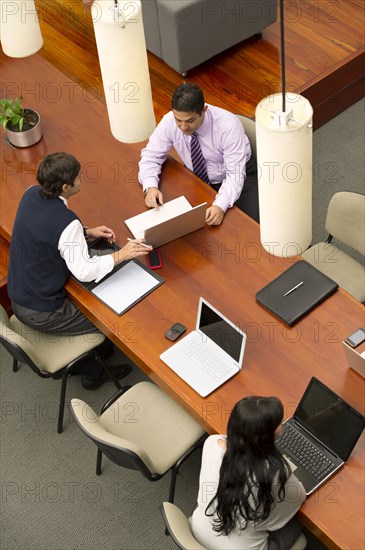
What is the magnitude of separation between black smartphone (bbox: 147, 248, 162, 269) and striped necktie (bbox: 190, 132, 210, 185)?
2.26 feet

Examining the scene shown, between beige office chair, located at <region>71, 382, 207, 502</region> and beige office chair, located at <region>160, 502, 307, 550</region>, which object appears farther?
beige office chair, located at <region>71, 382, 207, 502</region>

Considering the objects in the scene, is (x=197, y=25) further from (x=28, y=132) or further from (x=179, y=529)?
(x=179, y=529)

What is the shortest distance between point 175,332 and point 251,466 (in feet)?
3.10

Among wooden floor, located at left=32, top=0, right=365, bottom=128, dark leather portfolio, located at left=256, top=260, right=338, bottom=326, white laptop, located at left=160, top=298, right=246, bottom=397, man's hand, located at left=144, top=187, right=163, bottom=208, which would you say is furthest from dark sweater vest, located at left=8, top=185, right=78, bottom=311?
wooden floor, located at left=32, top=0, right=365, bottom=128

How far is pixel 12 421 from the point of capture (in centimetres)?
439

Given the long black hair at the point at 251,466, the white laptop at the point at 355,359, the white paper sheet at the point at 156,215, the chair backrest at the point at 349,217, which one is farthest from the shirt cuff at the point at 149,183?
the long black hair at the point at 251,466

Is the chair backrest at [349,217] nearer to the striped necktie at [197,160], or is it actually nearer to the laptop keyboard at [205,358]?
the striped necktie at [197,160]

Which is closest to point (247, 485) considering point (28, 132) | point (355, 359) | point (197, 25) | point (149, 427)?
point (355, 359)

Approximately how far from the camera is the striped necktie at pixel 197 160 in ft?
14.0

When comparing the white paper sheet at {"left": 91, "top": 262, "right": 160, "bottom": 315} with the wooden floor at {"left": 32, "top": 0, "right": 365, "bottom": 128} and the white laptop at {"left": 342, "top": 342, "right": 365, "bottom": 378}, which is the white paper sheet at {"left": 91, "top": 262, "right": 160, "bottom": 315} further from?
the wooden floor at {"left": 32, "top": 0, "right": 365, "bottom": 128}

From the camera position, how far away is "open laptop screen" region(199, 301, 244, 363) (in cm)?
346

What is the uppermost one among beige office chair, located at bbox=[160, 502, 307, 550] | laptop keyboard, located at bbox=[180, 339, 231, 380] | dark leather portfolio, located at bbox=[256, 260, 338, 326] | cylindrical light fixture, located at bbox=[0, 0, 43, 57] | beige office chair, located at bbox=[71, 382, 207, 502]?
cylindrical light fixture, located at bbox=[0, 0, 43, 57]

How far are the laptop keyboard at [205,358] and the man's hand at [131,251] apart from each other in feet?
1.75

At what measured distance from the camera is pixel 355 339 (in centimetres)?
340
